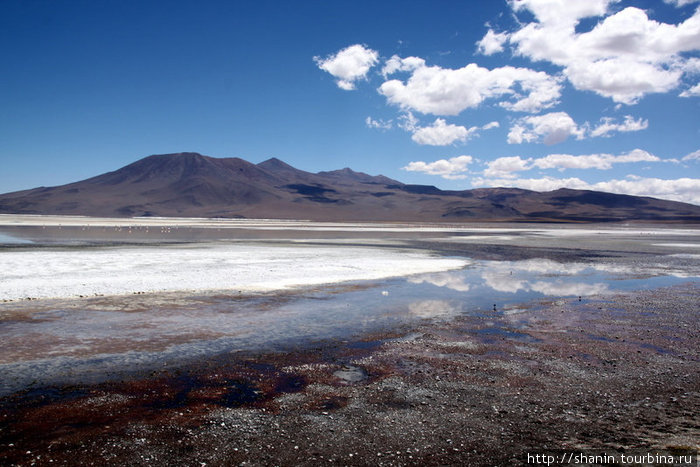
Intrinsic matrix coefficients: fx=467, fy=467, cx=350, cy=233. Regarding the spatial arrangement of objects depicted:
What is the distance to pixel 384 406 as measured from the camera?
6574 mm

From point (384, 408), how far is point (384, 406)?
0.07 metres

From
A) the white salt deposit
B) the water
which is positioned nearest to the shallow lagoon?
the water

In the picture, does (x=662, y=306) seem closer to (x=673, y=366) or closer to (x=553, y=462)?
(x=673, y=366)

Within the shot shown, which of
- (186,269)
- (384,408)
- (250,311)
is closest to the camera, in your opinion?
(384,408)

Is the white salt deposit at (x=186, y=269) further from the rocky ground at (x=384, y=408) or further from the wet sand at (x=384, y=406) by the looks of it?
the rocky ground at (x=384, y=408)

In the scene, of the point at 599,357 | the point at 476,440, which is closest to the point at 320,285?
the point at 599,357

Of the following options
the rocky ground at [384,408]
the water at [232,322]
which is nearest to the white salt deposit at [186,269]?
the water at [232,322]

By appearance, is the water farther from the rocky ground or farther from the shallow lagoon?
the rocky ground

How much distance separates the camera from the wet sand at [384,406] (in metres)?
5.29

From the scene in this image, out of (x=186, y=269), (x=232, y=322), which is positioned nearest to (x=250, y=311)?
(x=232, y=322)

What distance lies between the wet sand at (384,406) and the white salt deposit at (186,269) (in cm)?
874

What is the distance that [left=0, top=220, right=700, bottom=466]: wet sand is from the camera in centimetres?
529

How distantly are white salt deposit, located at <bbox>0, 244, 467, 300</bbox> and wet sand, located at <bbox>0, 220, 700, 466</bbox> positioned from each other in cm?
874

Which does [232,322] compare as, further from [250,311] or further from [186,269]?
[186,269]
